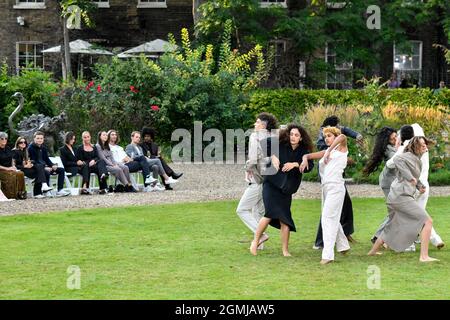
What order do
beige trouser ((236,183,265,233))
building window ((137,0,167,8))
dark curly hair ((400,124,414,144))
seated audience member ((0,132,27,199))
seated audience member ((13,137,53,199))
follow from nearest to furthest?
dark curly hair ((400,124,414,144)) < beige trouser ((236,183,265,233)) < seated audience member ((0,132,27,199)) < seated audience member ((13,137,53,199)) < building window ((137,0,167,8))

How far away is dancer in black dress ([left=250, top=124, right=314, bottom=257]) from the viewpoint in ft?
46.8

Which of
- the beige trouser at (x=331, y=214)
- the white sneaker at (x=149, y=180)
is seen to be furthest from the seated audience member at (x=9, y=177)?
the beige trouser at (x=331, y=214)

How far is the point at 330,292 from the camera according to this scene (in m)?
11.8

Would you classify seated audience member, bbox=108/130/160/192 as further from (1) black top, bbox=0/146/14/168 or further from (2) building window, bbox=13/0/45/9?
(2) building window, bbox=13/0/45/9

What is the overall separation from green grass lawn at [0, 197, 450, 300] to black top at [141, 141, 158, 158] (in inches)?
180

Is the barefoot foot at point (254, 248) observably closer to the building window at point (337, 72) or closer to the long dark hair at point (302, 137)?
the long dark hair at point (302, 137)

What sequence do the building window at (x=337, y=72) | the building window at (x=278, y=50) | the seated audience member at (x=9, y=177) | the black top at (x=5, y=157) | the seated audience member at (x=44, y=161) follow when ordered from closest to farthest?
the seated audience member at (x=9, y=177) → the black top at (x=5, y=157) → the seated audience member at (x=44, y=161) → the building window at (x=278, y=50) → the building window at (x=337, y=72)

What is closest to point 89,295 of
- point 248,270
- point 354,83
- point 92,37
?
point 248,270

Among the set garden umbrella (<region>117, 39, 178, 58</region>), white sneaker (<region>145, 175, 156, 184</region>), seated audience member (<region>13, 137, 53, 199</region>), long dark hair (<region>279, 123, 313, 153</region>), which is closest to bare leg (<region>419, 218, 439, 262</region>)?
long dark hair (<region>279, 123, 313, 153</region>)

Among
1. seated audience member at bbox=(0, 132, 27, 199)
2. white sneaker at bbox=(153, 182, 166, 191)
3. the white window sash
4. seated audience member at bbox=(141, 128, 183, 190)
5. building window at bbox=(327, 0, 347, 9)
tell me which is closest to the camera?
seated audience member at bbox=(0, 132, 27, 199)

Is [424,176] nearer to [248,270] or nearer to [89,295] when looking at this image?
[248,270]

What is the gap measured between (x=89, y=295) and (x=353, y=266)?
351 centimetres

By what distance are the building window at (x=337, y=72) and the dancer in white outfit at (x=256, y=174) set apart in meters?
24.3

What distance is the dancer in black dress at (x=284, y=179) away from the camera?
1425cm
